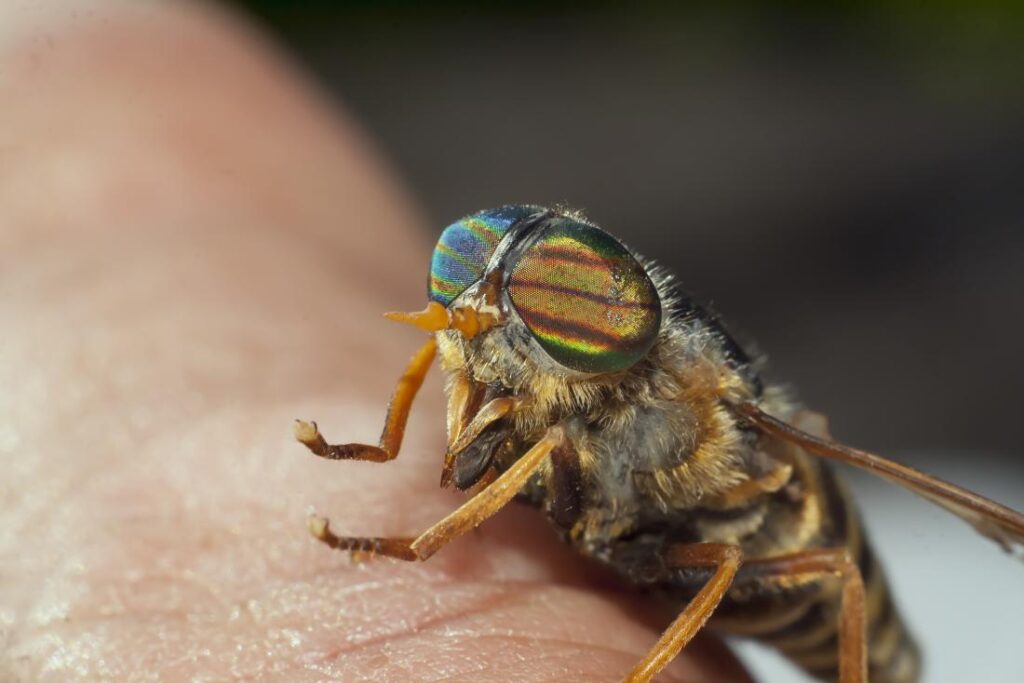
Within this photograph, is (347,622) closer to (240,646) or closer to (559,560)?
(240,646)

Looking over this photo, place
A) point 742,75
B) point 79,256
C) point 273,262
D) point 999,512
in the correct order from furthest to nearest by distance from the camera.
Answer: point 742,75 < point 273,262 < point 79,256 < point 999,512

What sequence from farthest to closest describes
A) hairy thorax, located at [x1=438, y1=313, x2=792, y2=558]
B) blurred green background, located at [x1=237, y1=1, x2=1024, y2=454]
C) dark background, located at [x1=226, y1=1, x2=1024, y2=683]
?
blurred green background, located at [x1=237, y1=1, x2=1024, y2=454] < dark background, located at [x1=226, y1=1, x2=1024, y2=683] < hairy thorax, located at [x1=438, y1=313, x2=792, y2=558]

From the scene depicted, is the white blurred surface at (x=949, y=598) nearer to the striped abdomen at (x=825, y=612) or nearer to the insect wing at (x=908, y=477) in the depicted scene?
the striped abdomen at (x=825, y=612)

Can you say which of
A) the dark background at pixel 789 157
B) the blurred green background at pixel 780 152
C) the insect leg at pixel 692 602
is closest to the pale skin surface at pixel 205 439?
the insect leg at pixel 692 602

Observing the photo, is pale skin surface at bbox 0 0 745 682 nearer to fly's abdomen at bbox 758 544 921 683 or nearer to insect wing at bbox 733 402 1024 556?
fly's abdomen at bbox 758 544 921 683

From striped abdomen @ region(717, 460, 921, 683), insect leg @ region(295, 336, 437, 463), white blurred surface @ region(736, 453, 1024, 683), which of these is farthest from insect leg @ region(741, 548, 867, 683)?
insect leg @ region(295, 336, 437, 463)

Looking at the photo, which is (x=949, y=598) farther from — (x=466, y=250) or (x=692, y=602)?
(x=466, y=250)

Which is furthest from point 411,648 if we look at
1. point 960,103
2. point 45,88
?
point 960,103
